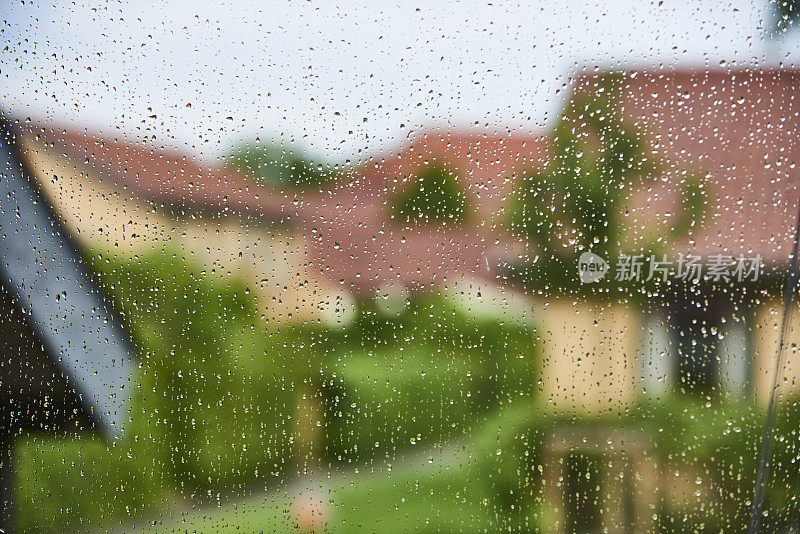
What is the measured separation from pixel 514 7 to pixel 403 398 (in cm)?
63

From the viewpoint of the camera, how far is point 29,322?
114 cm

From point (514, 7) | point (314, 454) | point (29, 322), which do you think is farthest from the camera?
point (29, 322)

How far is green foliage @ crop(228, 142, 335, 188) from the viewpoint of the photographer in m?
0.98

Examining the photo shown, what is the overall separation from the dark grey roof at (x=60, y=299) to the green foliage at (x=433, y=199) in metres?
0.53

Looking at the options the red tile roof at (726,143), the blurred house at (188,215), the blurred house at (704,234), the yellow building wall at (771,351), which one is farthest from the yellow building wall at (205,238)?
the yellow building wall at (771,351)

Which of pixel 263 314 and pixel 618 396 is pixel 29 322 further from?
pixel 618 396

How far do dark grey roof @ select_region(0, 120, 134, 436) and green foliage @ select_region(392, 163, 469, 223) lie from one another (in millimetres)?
532

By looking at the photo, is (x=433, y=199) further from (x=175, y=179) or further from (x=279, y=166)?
(x=175, y=179)

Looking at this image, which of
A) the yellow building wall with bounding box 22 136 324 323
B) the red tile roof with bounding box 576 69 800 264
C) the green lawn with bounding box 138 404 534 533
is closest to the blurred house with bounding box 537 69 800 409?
the red tile roof with bounding box 576 69 800 264

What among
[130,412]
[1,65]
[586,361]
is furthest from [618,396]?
[1,65]

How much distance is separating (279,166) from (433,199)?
252 millimetres

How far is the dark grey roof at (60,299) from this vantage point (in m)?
1.07

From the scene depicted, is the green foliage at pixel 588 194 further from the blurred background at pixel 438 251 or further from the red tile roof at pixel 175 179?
the red tile roof at pixel 175 179

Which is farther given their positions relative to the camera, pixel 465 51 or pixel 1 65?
pixel 1 65
